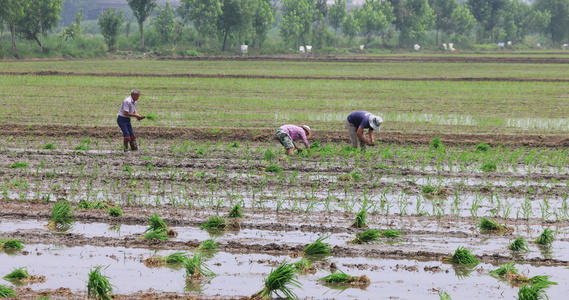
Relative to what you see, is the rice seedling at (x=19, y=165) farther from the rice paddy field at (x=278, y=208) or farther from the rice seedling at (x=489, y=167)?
the rice seedling at (x=489, y=167)

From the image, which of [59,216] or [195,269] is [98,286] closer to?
[195,269]

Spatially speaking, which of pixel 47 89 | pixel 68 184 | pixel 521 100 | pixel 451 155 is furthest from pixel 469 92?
pixel 68 184

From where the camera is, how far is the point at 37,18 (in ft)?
177

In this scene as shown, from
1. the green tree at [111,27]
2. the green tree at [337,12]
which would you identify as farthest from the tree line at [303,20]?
the green tree at [337,12]

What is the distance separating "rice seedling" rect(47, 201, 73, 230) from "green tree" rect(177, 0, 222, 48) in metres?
60.5

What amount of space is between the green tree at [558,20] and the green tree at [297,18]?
3941 cm

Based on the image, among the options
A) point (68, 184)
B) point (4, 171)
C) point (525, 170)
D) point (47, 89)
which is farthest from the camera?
point (47, 89)

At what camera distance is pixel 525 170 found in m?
12.5

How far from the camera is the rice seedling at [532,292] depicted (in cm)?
609

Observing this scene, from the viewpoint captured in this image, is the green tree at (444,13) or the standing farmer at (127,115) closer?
the standing farmer at (127,115)

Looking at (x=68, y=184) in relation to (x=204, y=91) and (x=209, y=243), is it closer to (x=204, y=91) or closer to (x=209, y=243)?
(x=209, y=243)

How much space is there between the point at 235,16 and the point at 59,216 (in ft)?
203

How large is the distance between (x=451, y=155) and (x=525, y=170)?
161 centimetres

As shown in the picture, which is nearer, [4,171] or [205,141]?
[4,171]
